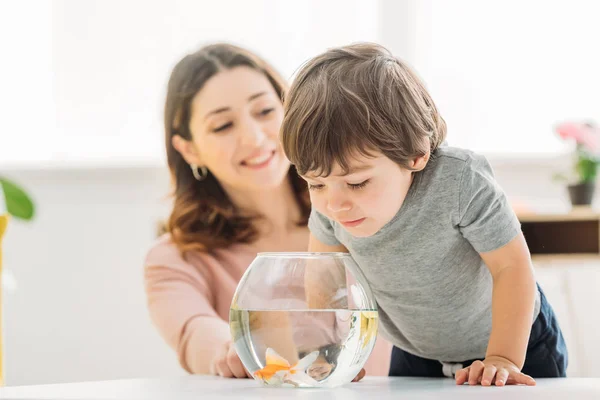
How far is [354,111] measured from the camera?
0.91m

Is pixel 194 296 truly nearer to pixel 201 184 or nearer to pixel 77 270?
pixel 201 184

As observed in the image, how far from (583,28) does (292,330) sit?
8.36 feet

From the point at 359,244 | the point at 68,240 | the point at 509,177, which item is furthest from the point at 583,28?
the point at 359,244

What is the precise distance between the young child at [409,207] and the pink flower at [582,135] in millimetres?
1444

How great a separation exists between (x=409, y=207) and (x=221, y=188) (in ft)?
2.70

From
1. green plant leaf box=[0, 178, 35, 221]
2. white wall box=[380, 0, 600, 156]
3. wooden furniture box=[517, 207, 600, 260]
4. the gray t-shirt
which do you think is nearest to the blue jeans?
the gray t-shirt

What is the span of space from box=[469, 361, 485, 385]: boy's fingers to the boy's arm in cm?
1

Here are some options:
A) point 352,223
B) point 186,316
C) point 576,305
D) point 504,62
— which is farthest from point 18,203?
point 504,62

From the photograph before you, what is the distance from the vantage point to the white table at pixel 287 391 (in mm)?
695

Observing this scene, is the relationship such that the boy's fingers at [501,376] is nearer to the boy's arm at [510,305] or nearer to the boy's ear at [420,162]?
the boy's arm at [510,305]

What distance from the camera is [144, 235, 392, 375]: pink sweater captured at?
1.42 metres

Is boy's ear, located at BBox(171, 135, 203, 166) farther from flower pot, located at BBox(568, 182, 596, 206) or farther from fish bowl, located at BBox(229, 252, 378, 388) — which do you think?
flower pot, located at BBox(568, 182, 596, 206)

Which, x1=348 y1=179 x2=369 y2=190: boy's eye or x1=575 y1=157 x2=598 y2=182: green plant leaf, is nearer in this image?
A: x1=348 y1=179 x2=369 y2=190: boy's eye

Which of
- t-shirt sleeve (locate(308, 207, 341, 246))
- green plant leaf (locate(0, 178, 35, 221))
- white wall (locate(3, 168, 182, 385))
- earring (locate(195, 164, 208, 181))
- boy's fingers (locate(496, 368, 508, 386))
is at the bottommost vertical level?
white wall (locate(3, 168, 182, 385))
